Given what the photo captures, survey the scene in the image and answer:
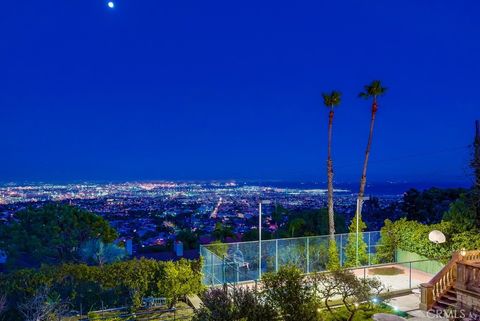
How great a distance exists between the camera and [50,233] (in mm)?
20312

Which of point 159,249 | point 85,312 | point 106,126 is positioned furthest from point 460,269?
point 106,126

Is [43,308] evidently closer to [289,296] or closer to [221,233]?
[289,296]

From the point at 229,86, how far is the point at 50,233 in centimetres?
7232

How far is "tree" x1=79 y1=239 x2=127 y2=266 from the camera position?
19234 millimetres

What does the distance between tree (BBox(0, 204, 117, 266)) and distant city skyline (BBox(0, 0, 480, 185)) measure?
10.3 metres

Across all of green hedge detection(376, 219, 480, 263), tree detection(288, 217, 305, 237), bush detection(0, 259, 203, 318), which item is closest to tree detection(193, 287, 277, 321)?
bush detection(0, 259, 203, 318)

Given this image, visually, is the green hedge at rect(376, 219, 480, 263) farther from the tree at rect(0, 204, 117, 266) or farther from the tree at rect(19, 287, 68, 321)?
the tree at rect(0, 204, 117, 266)

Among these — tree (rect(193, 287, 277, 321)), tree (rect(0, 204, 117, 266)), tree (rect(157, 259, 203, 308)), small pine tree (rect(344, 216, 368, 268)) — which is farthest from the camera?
tree (rect(0, 204, 117, 266))

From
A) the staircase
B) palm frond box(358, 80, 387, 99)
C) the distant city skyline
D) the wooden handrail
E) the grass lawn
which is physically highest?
the distant city skyline

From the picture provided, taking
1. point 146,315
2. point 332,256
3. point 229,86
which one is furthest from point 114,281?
point 229,86

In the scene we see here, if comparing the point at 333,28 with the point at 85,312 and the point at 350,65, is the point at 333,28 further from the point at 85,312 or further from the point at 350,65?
the point at 85,312

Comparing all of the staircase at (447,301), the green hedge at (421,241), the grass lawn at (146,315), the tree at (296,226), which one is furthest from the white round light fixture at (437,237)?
the tree at (296,226)

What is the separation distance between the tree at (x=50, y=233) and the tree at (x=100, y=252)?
1.03 meters

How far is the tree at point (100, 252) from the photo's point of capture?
19.2m
